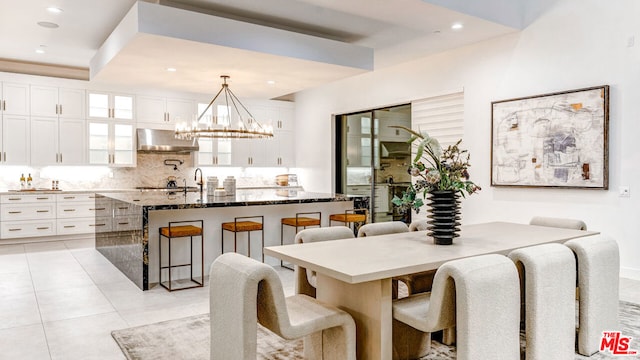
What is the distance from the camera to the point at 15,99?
23.8 ft

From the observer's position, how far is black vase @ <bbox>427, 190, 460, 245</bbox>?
2975 millimetres

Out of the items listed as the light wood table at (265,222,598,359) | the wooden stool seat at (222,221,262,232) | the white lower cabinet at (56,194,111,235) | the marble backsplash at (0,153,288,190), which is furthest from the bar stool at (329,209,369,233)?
the white lower cabinet at (56,194,111,235)

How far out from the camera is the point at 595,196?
16.4ft

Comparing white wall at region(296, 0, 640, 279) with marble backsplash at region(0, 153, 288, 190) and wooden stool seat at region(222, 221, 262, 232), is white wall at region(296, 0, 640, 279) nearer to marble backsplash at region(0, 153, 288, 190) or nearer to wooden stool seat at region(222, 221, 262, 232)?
wooden stool seat at region(222, 221, 262, 232)

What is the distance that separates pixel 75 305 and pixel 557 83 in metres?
5.65

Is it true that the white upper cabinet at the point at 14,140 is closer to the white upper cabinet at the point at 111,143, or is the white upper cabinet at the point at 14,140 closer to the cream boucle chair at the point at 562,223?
the white upper cabinet at the point at 111,143

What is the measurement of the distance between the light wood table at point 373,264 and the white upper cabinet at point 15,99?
21.5 ft

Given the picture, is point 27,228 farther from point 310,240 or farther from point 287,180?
point 310,240

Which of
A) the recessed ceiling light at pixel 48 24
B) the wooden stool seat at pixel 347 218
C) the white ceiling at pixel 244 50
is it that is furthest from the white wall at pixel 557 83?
the recessed ceiling light at pixel 48 24

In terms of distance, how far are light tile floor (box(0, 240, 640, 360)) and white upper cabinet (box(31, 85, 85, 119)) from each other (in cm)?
268

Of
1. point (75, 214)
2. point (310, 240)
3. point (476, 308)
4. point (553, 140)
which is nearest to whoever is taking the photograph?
point (476, 308)

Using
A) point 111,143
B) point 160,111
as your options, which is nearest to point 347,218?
point 160,111

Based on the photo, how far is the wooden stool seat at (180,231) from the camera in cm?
451

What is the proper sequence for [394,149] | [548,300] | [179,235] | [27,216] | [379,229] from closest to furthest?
1. [548,300]
2. [379,229]
3. [179,235]
4. [27,216]
5. [394,149]
